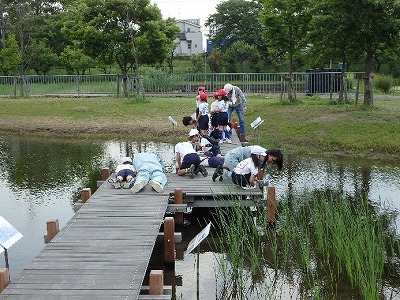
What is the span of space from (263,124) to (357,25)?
4.60 meters

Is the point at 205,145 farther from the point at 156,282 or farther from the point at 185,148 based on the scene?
the point at 156,282

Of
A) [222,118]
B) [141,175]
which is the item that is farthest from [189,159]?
[222,118]

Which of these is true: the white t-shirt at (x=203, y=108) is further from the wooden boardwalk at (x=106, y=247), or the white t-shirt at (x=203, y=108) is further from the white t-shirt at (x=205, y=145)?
the wooden boardwalk at (x=106, y=247)

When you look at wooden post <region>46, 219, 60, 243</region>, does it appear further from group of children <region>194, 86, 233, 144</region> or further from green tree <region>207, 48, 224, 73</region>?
green tree <region>207, 48, 224, 73</region>

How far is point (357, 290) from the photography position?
7.80 metres

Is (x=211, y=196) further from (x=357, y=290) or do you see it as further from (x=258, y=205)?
(x=357, y=290)

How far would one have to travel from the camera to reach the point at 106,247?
7875mm

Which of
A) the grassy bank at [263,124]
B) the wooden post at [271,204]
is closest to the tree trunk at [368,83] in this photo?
the grassy bank at [263,124]

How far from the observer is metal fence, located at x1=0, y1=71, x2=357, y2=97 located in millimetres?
29922

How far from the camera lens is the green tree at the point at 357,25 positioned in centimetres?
1856

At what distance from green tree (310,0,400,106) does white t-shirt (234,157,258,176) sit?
32.9ft

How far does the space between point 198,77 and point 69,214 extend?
67.6 feet

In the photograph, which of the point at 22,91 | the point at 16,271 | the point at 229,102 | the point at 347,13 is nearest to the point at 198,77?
the point at 22,91

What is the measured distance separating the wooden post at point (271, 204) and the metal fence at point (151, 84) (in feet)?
63.2
